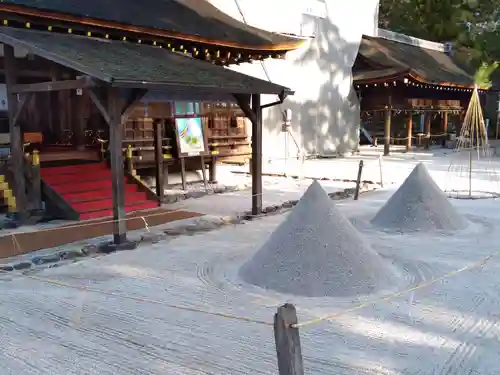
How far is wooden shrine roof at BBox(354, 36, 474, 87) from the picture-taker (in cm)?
1958

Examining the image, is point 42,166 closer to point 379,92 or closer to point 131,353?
point 131,353

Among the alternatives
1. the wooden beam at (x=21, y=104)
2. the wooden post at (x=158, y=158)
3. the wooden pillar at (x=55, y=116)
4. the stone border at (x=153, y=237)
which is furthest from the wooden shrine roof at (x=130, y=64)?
the wooden pillar at (x=55, y=116)

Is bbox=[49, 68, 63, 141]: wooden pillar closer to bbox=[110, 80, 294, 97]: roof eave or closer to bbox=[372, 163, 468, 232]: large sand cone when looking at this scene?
bbox=[110, 80, 294, 97]: roof eave

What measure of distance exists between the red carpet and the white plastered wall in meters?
7.58

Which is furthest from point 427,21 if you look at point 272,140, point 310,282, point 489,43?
point 310,282

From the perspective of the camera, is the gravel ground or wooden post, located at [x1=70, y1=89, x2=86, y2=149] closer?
the gravel ground

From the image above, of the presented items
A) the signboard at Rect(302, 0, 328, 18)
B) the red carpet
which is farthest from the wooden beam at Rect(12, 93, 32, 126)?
the signboard at Rect(302, 0, 328, 18)

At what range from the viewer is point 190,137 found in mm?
11555

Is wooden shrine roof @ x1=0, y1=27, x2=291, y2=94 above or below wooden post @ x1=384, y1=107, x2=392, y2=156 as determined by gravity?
above

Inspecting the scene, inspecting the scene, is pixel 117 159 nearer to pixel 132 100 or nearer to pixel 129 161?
pixel 132 100

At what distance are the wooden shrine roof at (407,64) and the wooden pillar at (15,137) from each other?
46.5ft

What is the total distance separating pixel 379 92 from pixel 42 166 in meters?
15.0

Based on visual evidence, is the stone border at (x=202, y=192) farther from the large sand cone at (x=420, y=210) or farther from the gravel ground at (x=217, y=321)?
the large sand cone at (x=420, y=210)

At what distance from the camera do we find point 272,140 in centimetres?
1764
